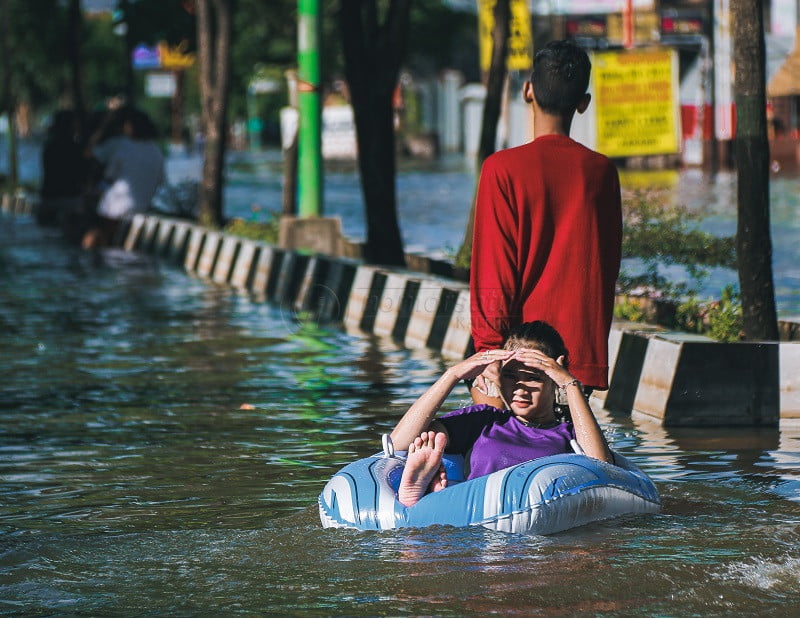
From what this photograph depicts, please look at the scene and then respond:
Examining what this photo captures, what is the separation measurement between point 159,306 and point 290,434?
8102 millimetres

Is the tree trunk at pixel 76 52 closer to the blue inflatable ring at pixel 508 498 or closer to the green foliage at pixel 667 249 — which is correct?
the green foliage at pixel 667 249

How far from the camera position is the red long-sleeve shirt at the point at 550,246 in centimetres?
755

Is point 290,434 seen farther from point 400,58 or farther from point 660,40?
point 660,40

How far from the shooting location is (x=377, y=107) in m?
19.3

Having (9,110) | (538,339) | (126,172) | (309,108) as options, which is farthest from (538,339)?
(9,110)

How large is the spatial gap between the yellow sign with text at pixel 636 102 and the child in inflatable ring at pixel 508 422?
23.7 m

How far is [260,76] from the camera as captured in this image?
54406mm

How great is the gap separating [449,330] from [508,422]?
22.3ft

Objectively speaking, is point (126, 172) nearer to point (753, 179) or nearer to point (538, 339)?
point (753, 179)

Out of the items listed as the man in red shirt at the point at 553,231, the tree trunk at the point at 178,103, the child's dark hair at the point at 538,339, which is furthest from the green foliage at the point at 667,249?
the tree trunk at the point at 178,103

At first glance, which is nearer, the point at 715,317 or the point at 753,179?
the point at 753,179

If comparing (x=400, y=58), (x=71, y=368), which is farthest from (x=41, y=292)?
(x=71, y=368)

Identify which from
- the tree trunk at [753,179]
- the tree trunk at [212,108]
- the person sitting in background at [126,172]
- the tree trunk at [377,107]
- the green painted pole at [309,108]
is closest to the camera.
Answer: the tree trunk at [753,179]

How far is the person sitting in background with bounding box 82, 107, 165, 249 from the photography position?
85.5ft
